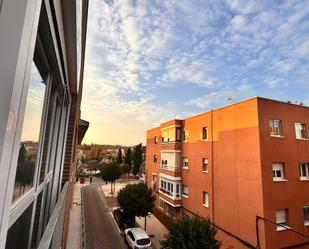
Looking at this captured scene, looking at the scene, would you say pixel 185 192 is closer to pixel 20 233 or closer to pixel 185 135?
pixel 185 135

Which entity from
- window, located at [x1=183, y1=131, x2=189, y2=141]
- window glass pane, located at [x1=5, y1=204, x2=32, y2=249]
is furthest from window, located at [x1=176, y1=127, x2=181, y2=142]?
window glass pane, located at [x1=5, y1=204, x2=32, y2=249]

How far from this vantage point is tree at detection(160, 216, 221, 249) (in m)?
8.37

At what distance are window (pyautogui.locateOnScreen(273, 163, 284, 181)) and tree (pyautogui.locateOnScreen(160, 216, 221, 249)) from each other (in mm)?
4218

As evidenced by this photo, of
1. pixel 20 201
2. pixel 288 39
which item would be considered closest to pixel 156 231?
pixel 288 39

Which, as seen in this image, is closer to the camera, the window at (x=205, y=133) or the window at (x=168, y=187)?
the window at (x=205, y=133)

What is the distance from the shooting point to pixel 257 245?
9.35m

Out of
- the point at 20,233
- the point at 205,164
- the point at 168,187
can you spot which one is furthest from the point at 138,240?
the point at 20,233

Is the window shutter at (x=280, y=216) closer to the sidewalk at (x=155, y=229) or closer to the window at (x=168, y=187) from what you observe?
the sidewalk at (x=155, y=229)

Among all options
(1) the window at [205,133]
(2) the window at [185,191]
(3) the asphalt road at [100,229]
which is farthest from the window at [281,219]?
(3) the asphalt road at [100,229]

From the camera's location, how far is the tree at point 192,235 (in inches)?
329

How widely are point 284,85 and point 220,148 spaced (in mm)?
6569

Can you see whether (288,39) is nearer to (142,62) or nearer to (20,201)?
(142,62)

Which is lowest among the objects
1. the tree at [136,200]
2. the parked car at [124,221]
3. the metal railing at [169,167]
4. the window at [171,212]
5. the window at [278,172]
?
the parked car at [124,221]

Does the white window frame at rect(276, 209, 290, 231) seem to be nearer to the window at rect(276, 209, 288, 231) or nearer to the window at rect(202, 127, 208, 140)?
the window at rect(276, 209, 288, 231)
